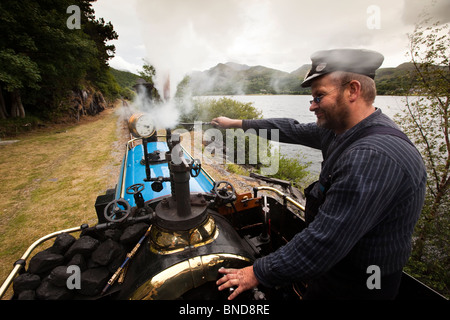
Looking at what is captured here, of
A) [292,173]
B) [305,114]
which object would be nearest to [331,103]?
[292,173]

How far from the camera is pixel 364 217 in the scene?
1.26m

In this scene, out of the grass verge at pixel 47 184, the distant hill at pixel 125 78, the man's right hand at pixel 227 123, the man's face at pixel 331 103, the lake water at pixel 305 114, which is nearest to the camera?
the man's face at pixel 331 103

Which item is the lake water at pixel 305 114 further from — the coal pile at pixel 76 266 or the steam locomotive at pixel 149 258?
the coal pile at pixel 76 266

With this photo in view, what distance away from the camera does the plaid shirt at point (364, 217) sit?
4.13ft

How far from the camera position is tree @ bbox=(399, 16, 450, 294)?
6262 millimetres

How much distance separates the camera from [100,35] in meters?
37.0

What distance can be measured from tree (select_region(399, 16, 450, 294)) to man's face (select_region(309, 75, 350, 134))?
7.11 meters

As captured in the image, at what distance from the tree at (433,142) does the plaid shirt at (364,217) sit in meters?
7.25

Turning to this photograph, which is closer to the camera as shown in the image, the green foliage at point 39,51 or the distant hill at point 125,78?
Answer: the green foliage at point 39,51

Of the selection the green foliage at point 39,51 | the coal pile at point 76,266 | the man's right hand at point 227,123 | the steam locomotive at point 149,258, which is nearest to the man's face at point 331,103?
the steam locomotive at point 149,258
